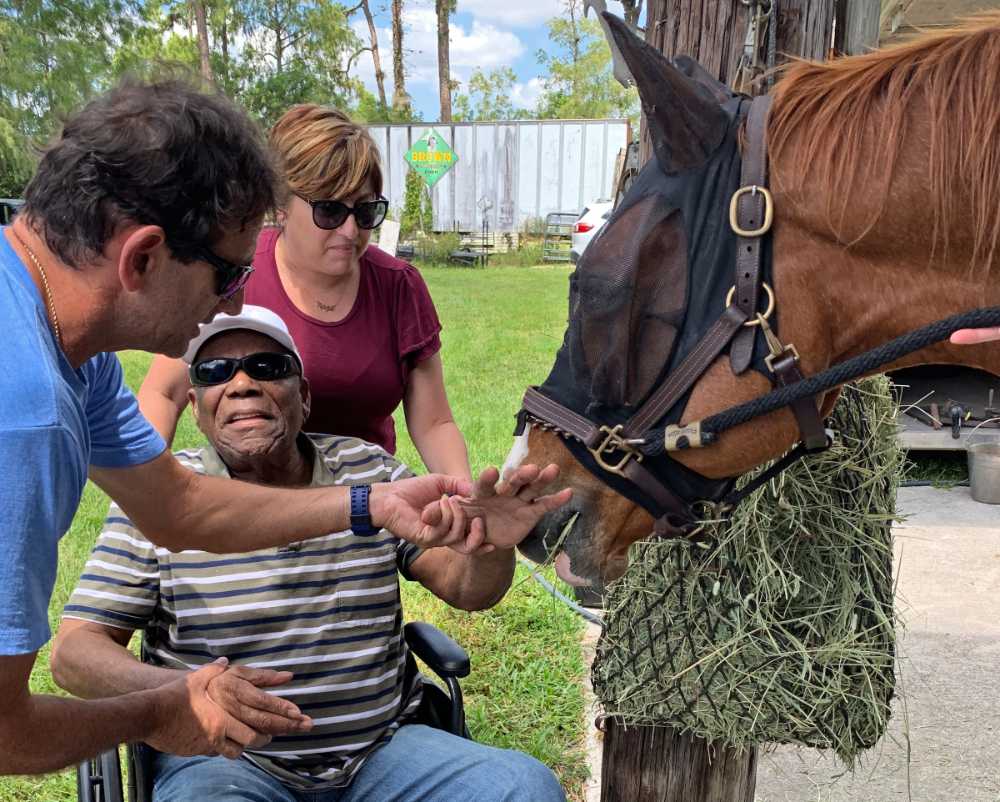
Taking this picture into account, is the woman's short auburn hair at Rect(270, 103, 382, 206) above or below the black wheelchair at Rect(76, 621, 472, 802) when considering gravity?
above

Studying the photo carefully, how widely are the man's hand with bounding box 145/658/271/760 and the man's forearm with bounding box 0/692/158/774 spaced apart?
0.06 metres

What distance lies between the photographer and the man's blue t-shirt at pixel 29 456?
3.77ft

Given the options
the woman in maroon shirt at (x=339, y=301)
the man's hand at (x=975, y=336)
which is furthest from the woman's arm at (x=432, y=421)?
the man's hand at (x=975, y=336)

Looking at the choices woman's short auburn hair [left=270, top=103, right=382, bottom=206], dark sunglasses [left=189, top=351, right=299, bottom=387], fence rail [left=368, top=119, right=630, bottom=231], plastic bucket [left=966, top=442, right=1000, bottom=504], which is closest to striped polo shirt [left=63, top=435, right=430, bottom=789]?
dark sunglasses [left=189, top=351, right=299, bottom=387]

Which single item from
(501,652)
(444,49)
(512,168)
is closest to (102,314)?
(501,652)

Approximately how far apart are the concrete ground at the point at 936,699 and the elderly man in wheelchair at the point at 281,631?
106 centimetres

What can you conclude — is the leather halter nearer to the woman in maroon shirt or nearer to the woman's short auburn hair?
the woman in maroon shirt

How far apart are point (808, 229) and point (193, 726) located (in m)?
1.34

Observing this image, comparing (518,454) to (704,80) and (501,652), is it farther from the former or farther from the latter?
(501,652)

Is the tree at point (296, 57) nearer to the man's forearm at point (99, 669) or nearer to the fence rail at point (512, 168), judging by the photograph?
the fence rail at point (512, 168)

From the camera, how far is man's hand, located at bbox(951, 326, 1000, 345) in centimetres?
126

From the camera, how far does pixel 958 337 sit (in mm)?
1271

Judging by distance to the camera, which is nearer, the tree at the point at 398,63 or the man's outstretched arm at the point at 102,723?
the man's outstretched arm at the point at 102,723

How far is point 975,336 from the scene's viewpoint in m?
1.26
